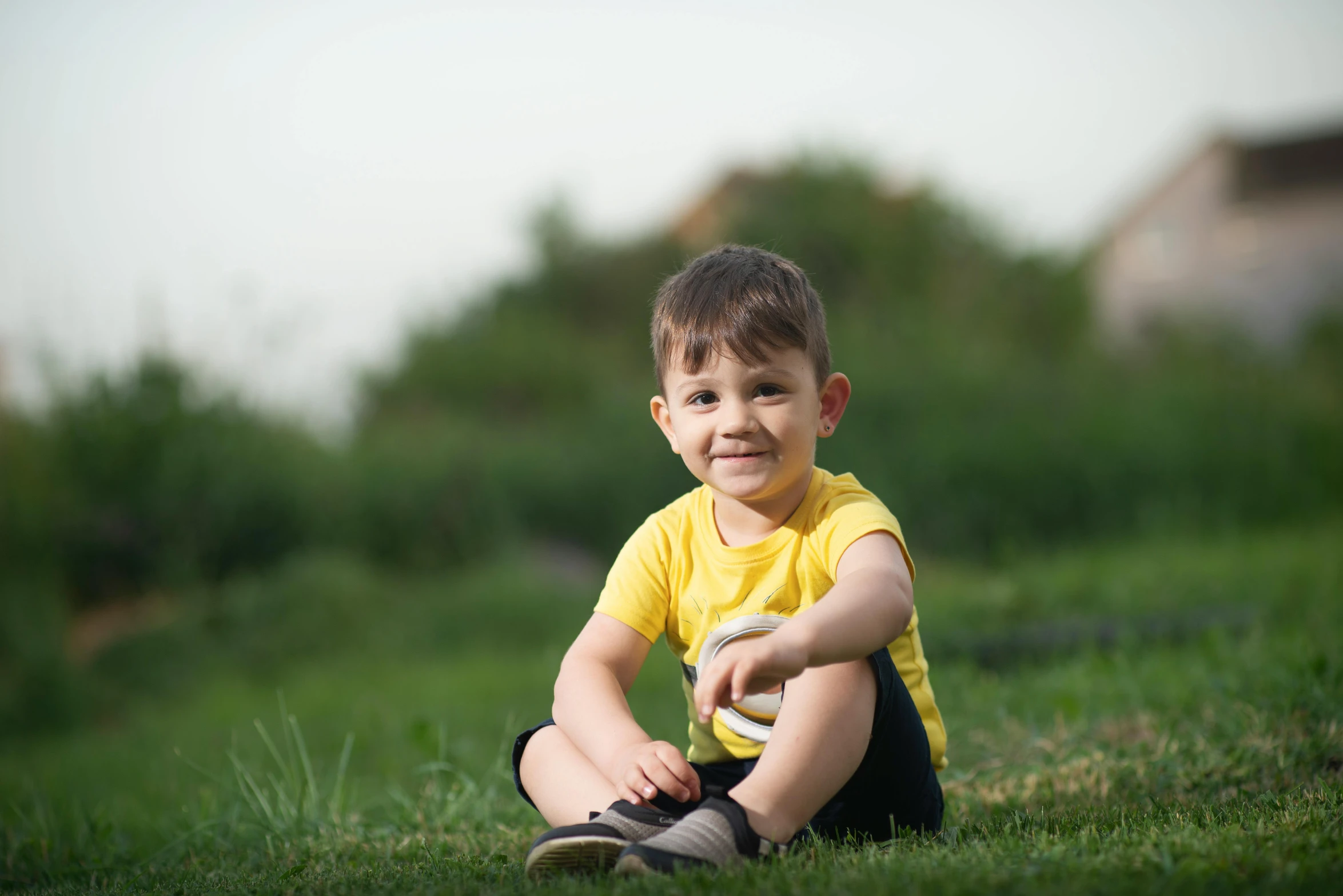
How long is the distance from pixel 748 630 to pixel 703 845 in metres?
0.43

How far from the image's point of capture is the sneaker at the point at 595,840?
163 centimetres

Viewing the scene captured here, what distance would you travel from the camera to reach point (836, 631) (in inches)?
63.2

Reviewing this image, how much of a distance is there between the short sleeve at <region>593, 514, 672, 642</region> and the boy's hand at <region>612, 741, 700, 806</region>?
32cm

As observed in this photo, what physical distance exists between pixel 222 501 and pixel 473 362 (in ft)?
14.2

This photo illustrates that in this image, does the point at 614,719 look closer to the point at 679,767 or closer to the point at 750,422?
the point at 679,767

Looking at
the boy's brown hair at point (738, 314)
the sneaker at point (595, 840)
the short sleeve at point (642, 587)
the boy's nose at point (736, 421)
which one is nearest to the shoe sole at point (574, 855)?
the sneaker at point (595, 840)

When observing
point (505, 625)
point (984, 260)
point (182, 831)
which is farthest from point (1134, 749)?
point (984, 260)

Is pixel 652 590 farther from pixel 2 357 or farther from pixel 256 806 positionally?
pixel 2 357

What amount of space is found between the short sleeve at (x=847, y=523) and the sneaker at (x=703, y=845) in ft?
1.43

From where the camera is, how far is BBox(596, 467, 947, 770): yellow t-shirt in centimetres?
192

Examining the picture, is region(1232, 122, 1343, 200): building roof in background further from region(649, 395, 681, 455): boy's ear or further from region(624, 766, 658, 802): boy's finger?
region(624, 766, 658, 802): boy's finger

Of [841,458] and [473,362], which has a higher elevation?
[473,362]

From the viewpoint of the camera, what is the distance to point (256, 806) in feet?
8.61

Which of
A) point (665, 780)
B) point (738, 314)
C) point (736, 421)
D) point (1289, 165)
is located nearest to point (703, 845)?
point (665, 780)
